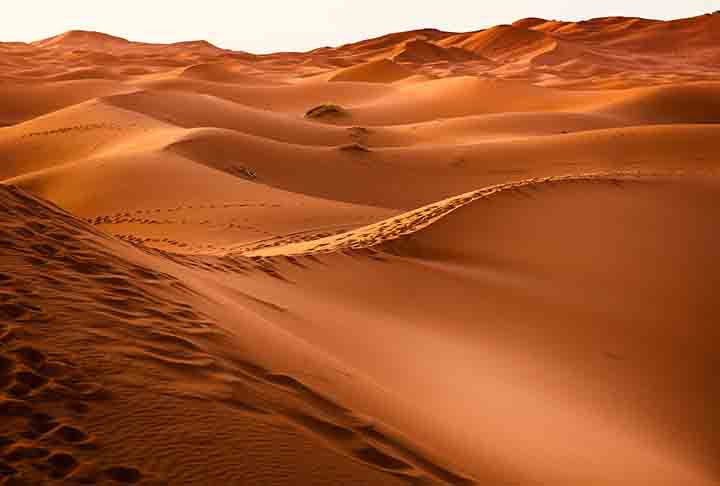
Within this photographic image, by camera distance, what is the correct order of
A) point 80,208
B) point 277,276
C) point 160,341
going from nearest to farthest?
point 160,341
point 277,276
point 80,208

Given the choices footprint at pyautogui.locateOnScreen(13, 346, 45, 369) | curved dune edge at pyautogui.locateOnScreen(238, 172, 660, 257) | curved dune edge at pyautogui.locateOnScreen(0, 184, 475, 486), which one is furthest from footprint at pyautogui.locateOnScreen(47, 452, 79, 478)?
curved dune edge at pyautogui.locateOnScreen(238, 172, 660, 257)

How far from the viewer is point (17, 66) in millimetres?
46344

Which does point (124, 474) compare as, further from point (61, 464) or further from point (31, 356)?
point (31, 356)

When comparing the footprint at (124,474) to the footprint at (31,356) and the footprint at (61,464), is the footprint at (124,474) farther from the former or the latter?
the footprint at (31,356)

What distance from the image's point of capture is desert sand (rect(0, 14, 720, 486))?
246 cm

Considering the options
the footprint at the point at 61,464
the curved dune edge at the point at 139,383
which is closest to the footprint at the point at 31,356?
the curved dune edge at the point at 139,383

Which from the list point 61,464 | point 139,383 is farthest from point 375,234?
point 61,464

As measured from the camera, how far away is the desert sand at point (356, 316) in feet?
8.07

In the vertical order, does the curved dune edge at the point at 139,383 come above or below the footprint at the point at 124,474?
above

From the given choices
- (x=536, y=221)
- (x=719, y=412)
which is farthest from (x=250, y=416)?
(x=536, y=221)

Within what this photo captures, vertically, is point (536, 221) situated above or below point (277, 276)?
above

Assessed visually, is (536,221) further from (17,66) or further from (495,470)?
(17,66)

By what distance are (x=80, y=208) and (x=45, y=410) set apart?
909 cm

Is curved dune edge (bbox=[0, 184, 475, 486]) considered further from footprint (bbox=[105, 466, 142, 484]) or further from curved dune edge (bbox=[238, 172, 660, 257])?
curved dune edge (bbox=[238, 172, 660, 257])
